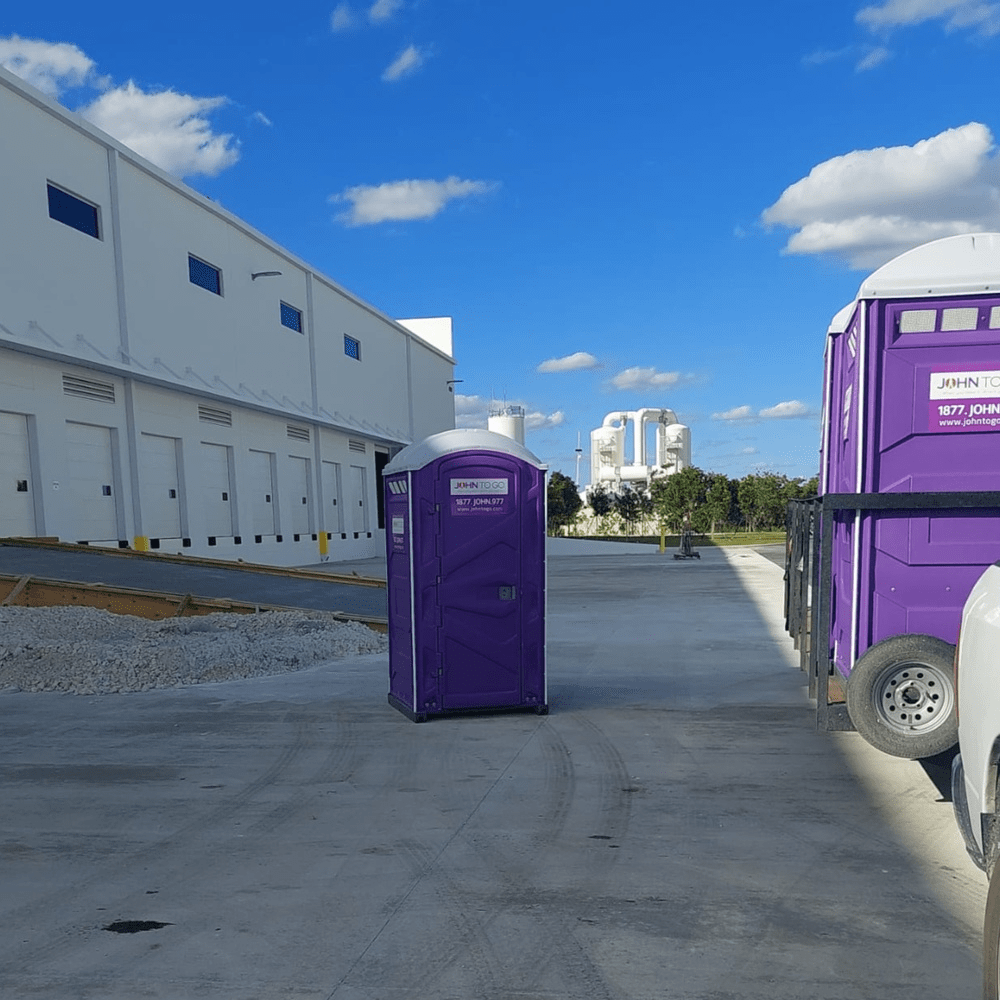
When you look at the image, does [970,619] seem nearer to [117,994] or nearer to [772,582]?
[117,994]

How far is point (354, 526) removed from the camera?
118 ft

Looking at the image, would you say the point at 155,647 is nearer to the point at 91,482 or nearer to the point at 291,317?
the point at 91,482

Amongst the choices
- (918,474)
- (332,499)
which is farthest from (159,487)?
(918,474)

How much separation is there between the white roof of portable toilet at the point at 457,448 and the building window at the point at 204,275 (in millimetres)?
18223

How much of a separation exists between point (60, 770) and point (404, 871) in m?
3.34

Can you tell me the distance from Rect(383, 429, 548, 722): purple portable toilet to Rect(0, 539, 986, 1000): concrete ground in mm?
338

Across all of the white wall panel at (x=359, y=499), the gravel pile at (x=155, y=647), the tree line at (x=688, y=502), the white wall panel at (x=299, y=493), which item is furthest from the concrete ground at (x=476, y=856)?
the tree line at (x=688, y=502)

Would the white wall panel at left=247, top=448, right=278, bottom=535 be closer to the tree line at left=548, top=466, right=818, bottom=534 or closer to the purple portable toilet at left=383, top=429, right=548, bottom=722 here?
the purple portable toilet at left=383, top=429, right=548, bottom=722

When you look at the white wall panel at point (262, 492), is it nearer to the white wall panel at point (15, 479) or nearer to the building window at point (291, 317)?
the building window at point (291, 317)

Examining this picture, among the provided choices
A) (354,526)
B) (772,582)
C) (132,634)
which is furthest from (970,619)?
(354,526)

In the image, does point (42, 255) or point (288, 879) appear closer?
point (288, 879)

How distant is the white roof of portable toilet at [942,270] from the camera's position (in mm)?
5332

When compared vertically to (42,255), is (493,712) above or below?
below

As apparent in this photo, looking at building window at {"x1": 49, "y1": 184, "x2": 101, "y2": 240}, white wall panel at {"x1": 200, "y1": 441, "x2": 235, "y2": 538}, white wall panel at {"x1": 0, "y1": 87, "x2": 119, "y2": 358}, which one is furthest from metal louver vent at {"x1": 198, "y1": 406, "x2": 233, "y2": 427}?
building window at {"x1": 49, "y1": 184, "x2": 101, "y2": 240}
